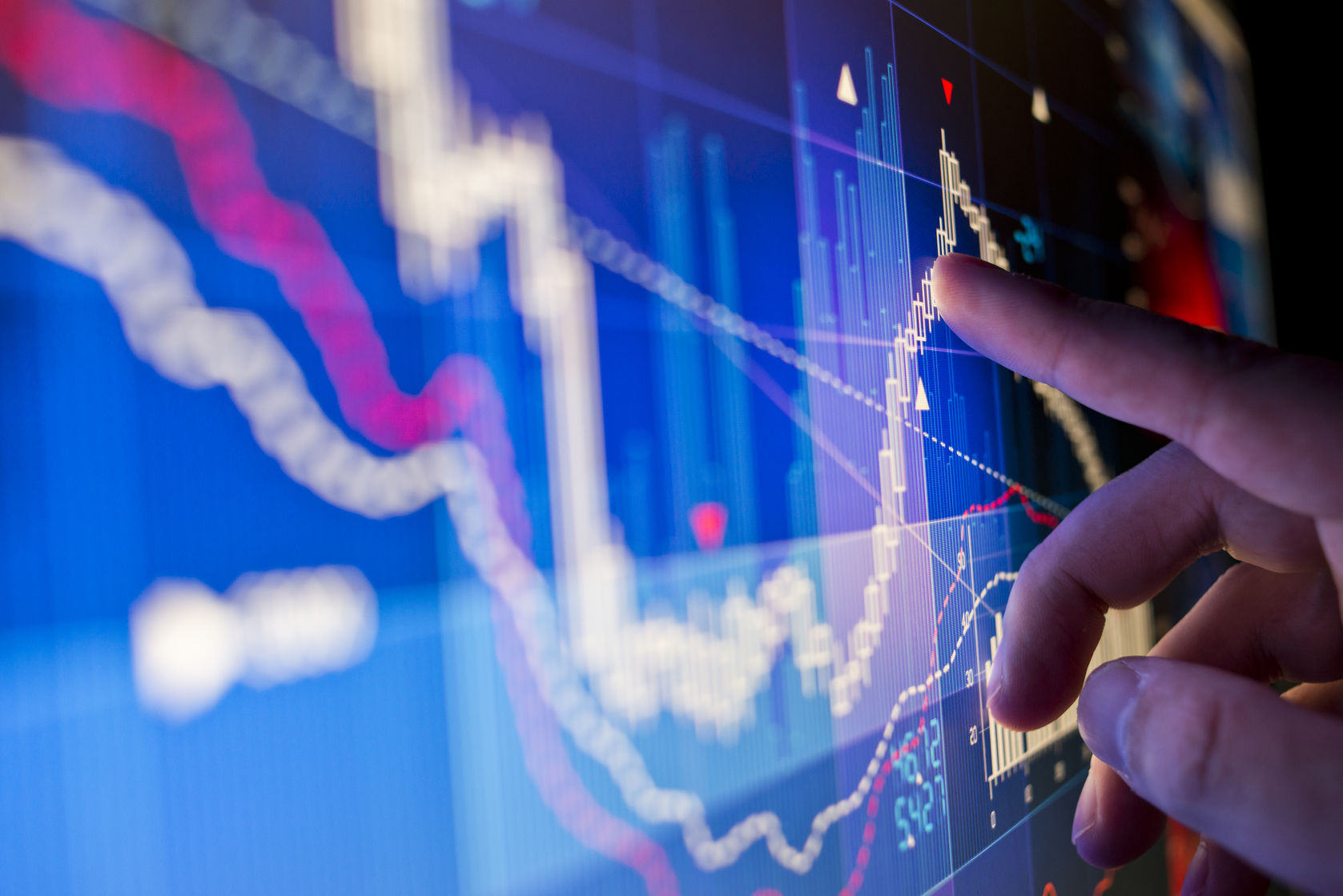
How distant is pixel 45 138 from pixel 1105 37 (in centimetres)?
118

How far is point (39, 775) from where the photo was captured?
0.27 m

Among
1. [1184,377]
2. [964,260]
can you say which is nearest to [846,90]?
[964,260]

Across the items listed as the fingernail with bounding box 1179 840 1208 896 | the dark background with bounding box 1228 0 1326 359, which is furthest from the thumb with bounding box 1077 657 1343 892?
the dark background with bounding box 1228 0 1326 359

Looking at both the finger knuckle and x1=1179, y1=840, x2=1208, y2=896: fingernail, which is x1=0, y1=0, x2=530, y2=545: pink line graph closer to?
the finger knuckle

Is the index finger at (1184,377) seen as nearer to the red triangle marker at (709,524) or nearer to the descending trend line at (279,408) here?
the red triangle marker at (709,524)

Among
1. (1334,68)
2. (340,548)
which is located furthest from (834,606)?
(1334,68)

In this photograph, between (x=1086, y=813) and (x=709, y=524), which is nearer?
(x=709, y=524)

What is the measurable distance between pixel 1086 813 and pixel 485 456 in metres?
0.62

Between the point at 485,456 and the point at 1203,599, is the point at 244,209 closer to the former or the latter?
the point at 485,456

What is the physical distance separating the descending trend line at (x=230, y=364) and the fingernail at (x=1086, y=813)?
494mm

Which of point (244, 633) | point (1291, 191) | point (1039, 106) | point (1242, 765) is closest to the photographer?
point (244, 633)

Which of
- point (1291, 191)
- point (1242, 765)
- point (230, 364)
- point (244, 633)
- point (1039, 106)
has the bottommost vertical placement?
point (1242, 765)

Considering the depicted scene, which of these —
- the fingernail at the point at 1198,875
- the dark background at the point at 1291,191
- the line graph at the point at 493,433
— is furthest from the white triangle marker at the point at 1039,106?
the dark background at the point at 1291,191

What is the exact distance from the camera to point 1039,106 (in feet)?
2.81
